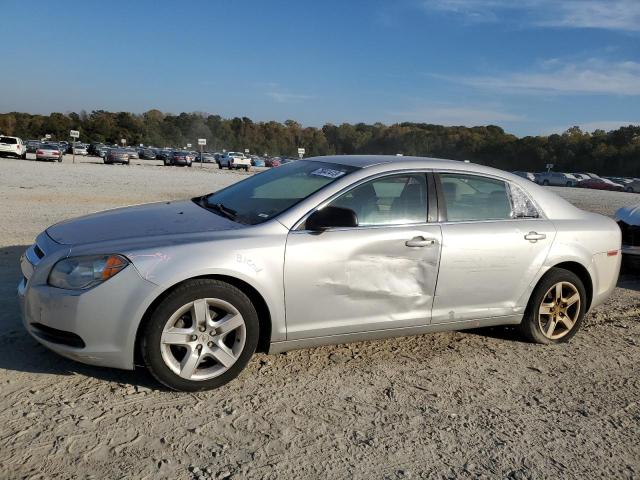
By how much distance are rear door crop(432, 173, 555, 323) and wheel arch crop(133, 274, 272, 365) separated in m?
1.30

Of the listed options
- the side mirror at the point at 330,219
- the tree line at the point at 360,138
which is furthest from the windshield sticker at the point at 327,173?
the tree line at the point at 360,138

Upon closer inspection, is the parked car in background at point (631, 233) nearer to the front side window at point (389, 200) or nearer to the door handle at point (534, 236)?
the door handle at point (534, 236)

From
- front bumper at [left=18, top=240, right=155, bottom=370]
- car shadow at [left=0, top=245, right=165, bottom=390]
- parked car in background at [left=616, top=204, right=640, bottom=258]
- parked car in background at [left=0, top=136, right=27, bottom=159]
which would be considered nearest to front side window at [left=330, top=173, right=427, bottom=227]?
front bumper at [left=18, top=240, right=155, bottom=370]

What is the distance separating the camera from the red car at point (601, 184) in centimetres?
5584

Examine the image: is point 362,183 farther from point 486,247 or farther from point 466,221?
point 486,247

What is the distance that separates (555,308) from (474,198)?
1.18 metres

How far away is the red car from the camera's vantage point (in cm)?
5584

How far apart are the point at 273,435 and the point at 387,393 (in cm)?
91

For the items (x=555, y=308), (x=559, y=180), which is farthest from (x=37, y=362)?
(x=559, y=180)

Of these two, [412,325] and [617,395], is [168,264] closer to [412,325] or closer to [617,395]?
[412,325]

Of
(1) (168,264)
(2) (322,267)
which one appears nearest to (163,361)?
(1) (168,264)

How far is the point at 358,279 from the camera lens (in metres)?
3.99

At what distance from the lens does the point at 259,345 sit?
4.01 meters

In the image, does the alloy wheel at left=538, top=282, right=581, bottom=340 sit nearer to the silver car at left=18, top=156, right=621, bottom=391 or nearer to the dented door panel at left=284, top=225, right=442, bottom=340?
the silver car at left=18, top=156, right=621, bottom=391
